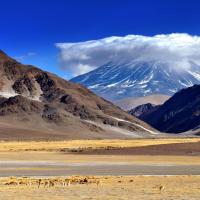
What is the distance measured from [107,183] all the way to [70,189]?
4554 millimetres

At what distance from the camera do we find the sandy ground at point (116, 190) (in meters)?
25.9

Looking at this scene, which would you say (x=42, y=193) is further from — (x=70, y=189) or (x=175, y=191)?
(x=175, y=191)

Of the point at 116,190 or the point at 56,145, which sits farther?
the point at 56,145

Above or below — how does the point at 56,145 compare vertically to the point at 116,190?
above

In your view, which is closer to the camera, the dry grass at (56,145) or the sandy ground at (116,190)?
the sandy ground at (116,190)

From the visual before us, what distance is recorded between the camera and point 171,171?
4728 centimetres

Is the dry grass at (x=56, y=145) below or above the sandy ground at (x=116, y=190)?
above

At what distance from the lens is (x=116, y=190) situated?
29844 millimetres

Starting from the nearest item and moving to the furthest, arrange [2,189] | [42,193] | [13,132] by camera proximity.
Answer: [42,193] → [2,189] → [13,132]

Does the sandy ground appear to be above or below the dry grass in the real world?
below

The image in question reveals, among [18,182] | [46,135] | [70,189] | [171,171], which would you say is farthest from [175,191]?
[46,135]

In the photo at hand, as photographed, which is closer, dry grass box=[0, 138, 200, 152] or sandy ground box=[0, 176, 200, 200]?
sandy ground box=[0, 176, 200, 200]

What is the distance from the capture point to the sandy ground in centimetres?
2592

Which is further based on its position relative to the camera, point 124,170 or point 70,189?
point 124,170
